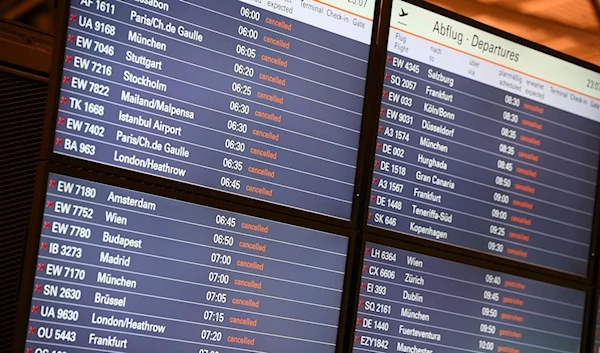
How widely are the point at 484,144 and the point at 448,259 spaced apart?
43cm

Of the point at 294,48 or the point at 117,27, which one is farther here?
the point at 294,48

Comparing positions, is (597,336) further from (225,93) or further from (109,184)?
(109,184)

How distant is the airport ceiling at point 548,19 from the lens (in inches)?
200

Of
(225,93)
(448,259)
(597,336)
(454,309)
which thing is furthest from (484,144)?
(225,93)

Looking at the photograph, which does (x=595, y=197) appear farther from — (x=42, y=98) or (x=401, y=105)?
(x=42, y=98)

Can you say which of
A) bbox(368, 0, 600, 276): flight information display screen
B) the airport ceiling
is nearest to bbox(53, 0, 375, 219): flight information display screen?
bbox(368, 0, 600, 276): flight information display screen

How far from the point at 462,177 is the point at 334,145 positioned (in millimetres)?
527

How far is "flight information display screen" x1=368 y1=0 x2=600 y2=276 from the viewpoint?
2.74m

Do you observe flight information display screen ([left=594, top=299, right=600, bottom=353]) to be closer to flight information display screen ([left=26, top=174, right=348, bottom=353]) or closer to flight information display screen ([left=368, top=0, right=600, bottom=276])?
flight information display screen ([left=368, top=0, right=600, bottom=276])

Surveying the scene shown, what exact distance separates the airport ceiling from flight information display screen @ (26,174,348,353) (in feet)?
10.0

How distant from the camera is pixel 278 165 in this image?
97.3 inches

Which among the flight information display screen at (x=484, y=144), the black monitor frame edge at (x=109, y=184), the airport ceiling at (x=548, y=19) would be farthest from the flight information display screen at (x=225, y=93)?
the airport ceiling at (x=548, y=19)

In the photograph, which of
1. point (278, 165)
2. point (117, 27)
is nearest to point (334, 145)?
point (278, 165)

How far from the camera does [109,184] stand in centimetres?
217
